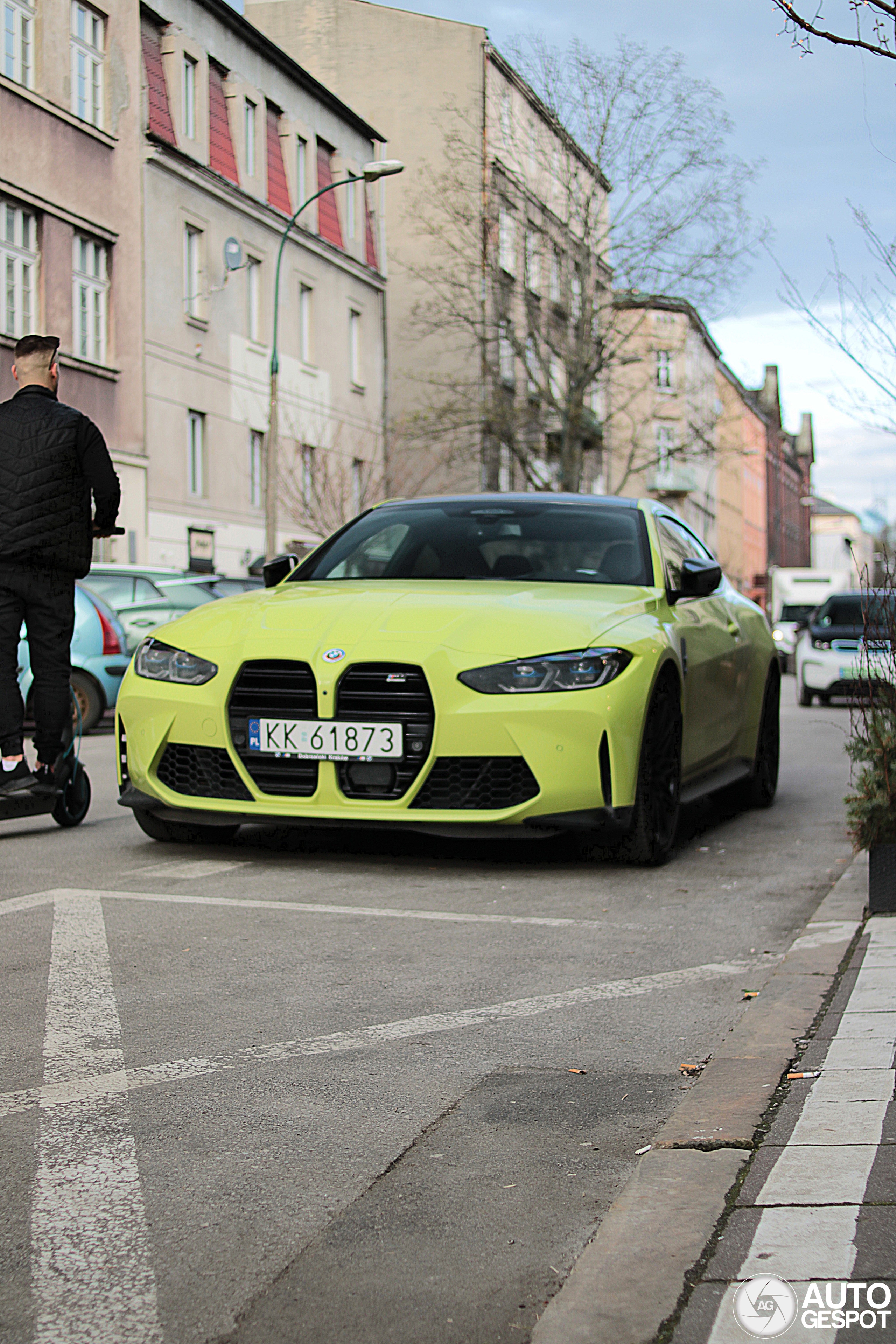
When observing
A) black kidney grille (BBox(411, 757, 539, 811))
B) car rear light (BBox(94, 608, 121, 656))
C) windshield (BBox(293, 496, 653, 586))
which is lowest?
black kidney grille (BBox(411, 757, 539, 811))

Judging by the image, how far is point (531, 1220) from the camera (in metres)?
2.82

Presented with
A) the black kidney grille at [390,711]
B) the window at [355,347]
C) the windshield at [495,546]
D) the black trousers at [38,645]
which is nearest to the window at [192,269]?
the window at [355,347]

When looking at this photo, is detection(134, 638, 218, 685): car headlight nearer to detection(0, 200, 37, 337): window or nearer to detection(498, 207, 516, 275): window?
detection(0, 200, 37, 337): window

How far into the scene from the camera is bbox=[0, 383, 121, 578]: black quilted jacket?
698 centimetres

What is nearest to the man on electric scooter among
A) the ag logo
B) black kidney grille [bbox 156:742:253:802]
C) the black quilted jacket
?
the black quilted jacket

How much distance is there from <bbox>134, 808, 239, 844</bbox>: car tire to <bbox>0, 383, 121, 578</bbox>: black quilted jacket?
1067 mm

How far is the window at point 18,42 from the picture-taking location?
26266mm

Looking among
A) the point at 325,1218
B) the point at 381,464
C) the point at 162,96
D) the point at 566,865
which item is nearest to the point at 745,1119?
the point at 325,1218

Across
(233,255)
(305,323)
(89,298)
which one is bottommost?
(89,298)

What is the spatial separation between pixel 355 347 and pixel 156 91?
38.2ft

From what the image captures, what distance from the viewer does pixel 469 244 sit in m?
41.4

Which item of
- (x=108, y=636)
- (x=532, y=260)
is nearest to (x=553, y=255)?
(x=532, y=260)

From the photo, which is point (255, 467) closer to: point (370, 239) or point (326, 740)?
point (370, 239)

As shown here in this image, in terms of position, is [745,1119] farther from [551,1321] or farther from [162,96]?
[162,96]
